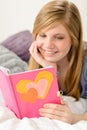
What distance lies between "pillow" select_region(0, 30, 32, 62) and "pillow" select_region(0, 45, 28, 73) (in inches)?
2.6

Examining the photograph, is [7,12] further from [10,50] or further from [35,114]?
[35,114]

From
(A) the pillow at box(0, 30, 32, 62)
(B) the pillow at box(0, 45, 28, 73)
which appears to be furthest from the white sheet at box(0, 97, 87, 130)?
(A) the pillow at box(0, 30, 32, 62)

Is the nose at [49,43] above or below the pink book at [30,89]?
above

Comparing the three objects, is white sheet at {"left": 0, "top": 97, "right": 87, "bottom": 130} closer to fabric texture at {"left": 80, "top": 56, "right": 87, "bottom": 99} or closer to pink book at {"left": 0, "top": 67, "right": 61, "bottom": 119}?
pink book at {"left": 0, "top": 67, "right": 61, "bottom": 119}

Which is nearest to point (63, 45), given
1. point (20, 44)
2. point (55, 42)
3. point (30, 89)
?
point (55, 42)

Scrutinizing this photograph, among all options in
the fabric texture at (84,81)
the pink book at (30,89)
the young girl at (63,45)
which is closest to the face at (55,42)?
the young girl at (63,45)

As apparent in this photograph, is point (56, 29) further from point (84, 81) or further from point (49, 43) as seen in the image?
point (84, 81)

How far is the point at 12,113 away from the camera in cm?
103

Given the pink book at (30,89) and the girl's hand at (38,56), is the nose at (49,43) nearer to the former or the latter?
the girl's hand at (38,56)

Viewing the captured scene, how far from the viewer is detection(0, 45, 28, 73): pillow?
5.12ft

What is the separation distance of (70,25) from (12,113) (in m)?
0.45

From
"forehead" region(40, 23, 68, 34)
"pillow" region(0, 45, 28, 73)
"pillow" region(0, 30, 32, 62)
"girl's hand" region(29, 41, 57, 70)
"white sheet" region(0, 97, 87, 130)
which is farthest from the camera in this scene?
"pillow" region(0, 30, 32, 62)

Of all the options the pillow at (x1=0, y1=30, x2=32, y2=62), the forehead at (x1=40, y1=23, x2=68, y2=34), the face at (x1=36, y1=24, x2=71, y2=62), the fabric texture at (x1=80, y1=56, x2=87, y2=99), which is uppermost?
the forehead at (x1=40, y1=23, x2=68, y2=34)

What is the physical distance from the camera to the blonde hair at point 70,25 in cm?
122
